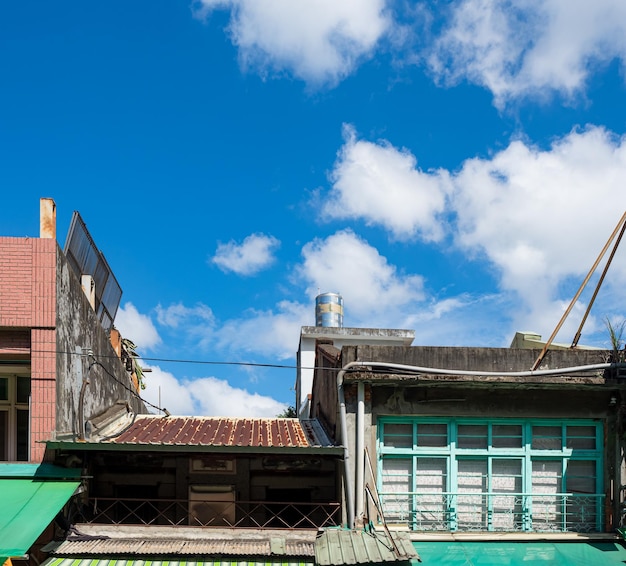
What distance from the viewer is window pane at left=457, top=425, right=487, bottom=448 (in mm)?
12211

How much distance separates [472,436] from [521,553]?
2.30 metres

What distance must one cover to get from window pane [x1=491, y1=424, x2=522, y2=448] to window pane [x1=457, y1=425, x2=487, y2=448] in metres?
0.20

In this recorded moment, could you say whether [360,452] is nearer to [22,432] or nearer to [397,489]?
[397,489]

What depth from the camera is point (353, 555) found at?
10.1m

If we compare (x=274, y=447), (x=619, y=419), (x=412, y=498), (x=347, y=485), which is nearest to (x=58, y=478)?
(x=274, y=447)

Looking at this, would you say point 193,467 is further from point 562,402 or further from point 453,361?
point 562,402

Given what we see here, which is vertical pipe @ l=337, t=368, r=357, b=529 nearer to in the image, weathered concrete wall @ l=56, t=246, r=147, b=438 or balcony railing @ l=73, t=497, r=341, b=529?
balcony railing @ l=73, t=497, r=341, b=529

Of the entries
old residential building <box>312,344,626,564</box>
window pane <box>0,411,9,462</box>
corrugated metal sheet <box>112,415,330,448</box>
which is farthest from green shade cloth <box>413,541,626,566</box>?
window pane <box>0,411,9,462</box>

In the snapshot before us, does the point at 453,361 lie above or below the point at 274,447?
above

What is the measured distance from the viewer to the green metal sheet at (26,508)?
9.25m

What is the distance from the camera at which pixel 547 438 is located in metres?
12.3

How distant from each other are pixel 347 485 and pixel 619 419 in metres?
5.76

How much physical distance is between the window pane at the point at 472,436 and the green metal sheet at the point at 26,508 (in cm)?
753

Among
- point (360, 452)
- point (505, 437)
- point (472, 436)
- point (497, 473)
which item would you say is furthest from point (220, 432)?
point (505, 437)
